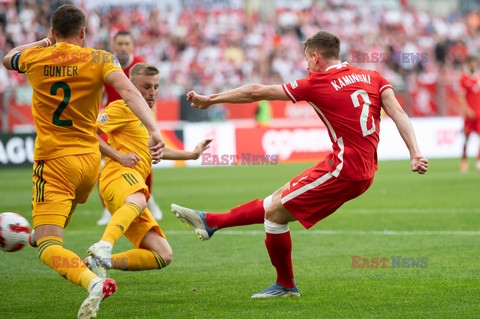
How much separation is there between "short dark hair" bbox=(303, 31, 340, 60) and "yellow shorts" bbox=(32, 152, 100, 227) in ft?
6.14

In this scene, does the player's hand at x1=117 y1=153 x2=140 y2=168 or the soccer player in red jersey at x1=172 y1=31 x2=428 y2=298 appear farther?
the player's hand at x1=117 y1=153 x2=140 y2=168

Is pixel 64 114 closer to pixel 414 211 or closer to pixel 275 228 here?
pixel 275 228

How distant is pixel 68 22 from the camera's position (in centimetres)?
483

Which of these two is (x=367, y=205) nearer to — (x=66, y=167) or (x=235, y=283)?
(x=235, y=283)

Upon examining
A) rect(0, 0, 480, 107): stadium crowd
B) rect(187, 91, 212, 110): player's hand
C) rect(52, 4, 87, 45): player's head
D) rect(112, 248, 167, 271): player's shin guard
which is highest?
rect(0, 0, 480, 107): stadium crowd

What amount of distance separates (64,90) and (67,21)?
1.59 feet

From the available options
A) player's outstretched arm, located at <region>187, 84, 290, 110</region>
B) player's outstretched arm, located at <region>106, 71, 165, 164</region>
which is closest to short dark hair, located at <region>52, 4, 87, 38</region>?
player's outstretched arm, located at <region>106, 71, 165, 164</region>

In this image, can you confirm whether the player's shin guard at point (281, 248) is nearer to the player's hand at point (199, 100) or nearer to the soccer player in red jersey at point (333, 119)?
the soccer player in red jersey at point (333, 119)

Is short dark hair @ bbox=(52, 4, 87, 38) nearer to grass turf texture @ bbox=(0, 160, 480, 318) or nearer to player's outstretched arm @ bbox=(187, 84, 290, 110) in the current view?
player's outstretched arm @ bbox=(187, 84, 290, 110)

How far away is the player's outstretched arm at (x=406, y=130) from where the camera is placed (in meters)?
4.95

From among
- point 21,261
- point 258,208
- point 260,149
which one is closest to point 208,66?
point 260,149

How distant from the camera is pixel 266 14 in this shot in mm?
32000

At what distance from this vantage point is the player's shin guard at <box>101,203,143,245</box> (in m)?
4.91

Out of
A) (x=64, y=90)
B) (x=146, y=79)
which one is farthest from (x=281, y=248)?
(x=64, y=90)
